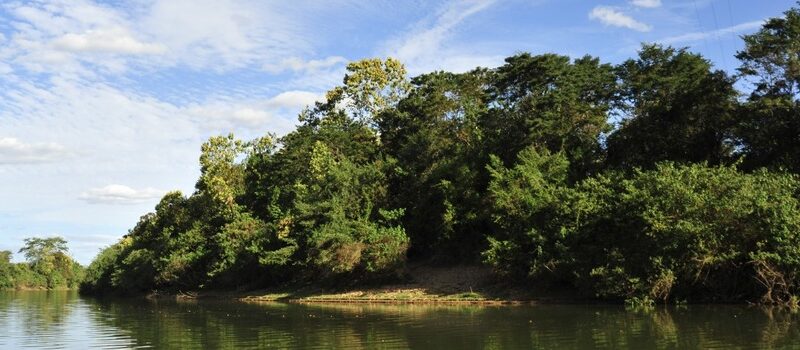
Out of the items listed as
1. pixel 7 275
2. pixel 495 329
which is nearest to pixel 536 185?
pixel 495 329

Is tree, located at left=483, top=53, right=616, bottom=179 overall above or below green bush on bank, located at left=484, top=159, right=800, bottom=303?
above

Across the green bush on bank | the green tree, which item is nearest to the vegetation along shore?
the green bush on bank

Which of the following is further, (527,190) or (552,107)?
(552,107)

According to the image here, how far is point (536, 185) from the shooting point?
38.6 metres

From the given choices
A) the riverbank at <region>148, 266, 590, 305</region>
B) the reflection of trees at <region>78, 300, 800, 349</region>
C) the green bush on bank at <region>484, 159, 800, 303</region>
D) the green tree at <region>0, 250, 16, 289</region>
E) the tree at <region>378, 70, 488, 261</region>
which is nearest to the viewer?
the reflection of trees at <region>78, 300, 800, 349</region>

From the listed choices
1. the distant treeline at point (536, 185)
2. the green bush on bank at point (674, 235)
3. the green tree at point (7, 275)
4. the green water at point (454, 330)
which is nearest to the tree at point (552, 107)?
the distant treeline at point (536, 185)

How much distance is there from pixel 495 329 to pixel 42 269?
5771 inches

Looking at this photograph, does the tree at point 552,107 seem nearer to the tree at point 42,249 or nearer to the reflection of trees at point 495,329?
the reflection of trees at point 495,329

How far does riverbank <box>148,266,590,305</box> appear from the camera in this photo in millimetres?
37250

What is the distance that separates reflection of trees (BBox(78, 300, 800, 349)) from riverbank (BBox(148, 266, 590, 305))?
5.45 meters

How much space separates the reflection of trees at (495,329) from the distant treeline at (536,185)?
3.27 metres

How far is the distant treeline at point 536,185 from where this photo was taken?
2998cm

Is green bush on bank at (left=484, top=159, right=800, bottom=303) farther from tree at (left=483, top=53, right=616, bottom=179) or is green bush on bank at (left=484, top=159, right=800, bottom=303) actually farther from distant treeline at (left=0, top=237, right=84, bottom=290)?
distant treeline at (left=0, top=237, right=84, bottom=290)

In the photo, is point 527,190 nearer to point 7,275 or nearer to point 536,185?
point 536,185
